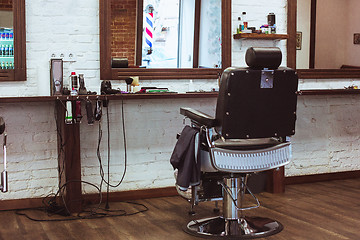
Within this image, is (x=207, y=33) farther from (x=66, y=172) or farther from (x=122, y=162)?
(x=66, y=172)

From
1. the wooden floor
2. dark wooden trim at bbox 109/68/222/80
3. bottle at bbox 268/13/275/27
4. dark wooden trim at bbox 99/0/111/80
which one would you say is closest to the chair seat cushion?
the wooden floor

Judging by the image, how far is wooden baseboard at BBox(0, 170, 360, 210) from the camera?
4039 mm

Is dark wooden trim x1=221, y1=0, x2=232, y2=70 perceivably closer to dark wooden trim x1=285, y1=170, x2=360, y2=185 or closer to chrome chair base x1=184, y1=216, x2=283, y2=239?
dark wooden trim x1=285, y1=170, x2=360, y2=185

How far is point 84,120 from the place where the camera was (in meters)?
4.16

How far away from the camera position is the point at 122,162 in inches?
170

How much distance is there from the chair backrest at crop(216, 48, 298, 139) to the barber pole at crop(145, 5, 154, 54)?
1.30m

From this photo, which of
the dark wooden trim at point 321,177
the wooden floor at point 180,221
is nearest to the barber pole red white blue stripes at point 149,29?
the wooden floor at point 180,221

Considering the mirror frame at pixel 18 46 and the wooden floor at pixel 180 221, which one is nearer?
the wooden floor at pixel 180 221

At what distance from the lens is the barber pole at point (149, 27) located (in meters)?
4.19

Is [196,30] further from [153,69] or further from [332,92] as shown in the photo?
[332,92]

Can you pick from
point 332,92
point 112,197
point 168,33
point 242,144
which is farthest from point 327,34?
point 112,197

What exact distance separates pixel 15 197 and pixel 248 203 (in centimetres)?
187

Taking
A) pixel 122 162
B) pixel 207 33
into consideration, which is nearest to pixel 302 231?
pixel 122 162

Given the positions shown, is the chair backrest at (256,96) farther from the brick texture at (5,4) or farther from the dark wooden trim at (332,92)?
the brick texture at (5,4)
